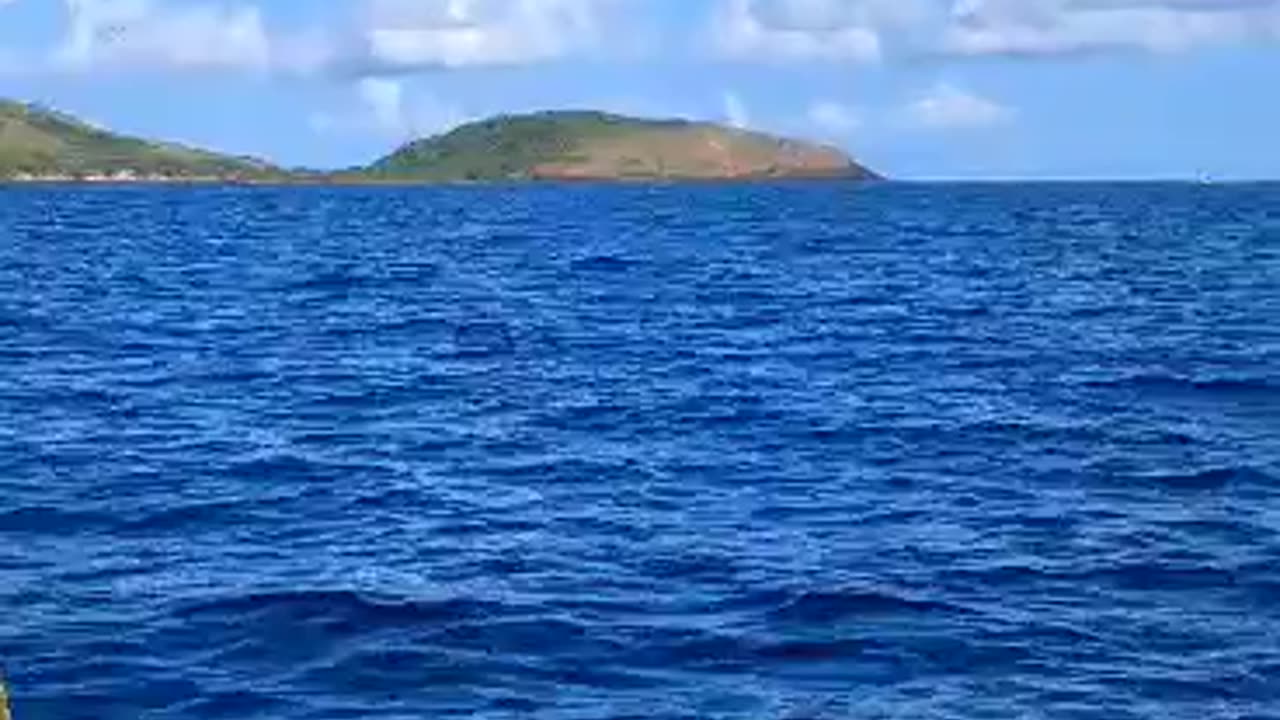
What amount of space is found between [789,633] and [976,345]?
29.4m

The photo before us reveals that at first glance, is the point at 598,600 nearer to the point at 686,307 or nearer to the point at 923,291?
the point at 686,307

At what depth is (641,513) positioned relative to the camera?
83.0 ft

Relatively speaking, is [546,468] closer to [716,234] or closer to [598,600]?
[598,600]

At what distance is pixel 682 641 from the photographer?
18812 mm

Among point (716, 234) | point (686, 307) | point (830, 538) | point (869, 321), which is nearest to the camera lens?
point (830, 538)

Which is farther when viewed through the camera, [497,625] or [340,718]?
[497,625]

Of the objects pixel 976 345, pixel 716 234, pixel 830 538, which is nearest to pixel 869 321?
pixel 976 345

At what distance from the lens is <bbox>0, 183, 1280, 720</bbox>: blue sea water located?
1770cm

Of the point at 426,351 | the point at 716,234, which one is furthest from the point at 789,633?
the point at 716,234

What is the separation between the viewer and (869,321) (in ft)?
181

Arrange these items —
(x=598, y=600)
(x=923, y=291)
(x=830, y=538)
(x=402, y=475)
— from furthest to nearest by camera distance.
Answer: (x=923, y=291), (x=402, y=475), (x=830, y=538), (x=598, y=600)

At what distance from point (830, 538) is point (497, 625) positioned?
5.63 metres

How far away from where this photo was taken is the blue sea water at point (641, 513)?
17.7m

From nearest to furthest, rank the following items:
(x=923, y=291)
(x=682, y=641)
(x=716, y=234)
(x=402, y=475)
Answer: (x=682, y=641) < (x=402, y=475) < (x=923, y=291) < (x=716, y=234)
